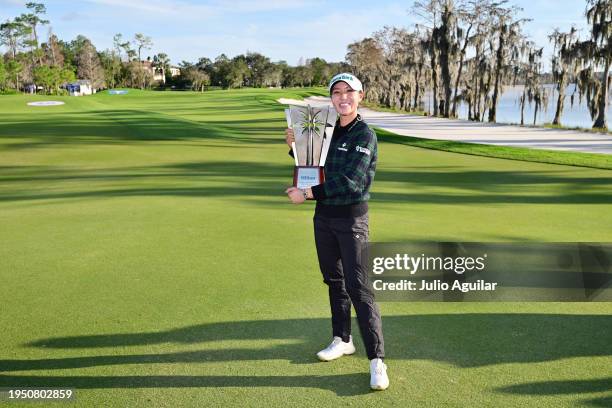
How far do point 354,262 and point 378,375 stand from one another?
0.73 m

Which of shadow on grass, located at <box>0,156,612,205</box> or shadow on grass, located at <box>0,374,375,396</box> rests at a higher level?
shadow on grass, located at <box>0,156,612,205</box>

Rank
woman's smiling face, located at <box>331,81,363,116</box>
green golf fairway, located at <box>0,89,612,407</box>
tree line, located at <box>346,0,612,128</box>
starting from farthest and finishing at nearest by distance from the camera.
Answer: tree line, located at <box>346,0,612,128</box>, woman's smiling face, located at <box>331,81,363,116</box>, green golf fairway, located at <box>0,89,612,407</box>

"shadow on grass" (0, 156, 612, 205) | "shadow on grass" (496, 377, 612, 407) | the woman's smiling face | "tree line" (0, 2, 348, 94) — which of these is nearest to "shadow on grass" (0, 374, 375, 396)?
"shadow on grass" (496, 377, 612, 407)

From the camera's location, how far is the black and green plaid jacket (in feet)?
11.3

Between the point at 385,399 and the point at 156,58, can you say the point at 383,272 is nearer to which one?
the point at 385,399

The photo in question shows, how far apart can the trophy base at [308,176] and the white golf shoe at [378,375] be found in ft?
3.97

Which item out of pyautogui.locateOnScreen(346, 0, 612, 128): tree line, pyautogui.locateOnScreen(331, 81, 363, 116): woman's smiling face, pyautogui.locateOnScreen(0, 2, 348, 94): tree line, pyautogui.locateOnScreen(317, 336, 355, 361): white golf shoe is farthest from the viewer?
pyautogui.locateOnScreen(0, 2, 348, 94): tree line

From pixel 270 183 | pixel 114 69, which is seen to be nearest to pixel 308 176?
pixel 270 183

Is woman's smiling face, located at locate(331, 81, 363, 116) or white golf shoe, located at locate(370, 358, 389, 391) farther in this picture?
woman's smiling face, located at locate(331, 81, 363, 116)

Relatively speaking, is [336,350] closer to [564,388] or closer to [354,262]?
[354,262]

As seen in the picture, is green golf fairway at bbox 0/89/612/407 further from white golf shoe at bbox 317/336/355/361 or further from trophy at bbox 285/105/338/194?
trophy at bbox 285/105/338/194

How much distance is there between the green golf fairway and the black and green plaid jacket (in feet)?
3.86

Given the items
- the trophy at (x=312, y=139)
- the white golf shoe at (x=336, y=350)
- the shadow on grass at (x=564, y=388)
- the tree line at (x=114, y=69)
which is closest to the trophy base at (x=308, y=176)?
the trophy at (x=312, y=139)

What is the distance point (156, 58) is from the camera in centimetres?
15862
